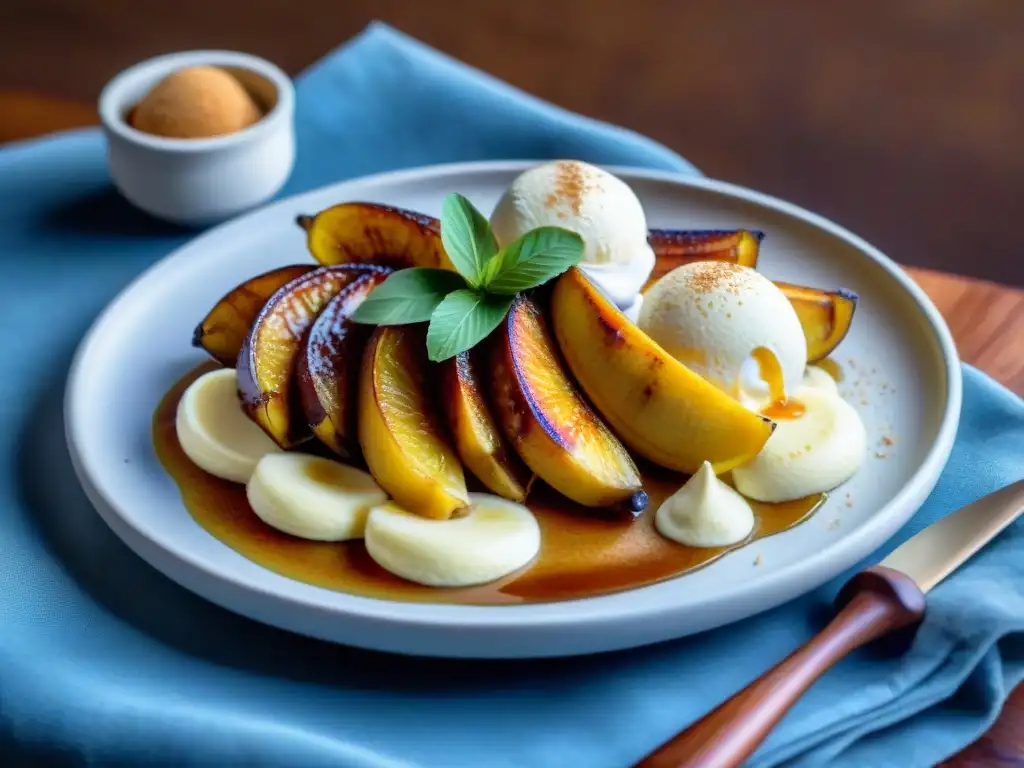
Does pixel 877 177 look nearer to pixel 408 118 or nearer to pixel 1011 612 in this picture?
pixel 408 118

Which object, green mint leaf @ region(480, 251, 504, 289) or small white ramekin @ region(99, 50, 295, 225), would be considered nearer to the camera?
green mint leaf @ region(480, 251, 504, 289)

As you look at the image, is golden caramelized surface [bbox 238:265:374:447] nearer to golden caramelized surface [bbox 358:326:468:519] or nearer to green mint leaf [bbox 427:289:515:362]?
golden caramelized surface [bbox 358:326:468:519]

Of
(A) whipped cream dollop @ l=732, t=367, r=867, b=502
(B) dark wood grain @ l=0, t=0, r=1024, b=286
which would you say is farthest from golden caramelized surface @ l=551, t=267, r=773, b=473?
(B) dark wood grain @ l=0, t=0, r=1024, b=286

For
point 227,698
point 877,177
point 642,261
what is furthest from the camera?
point 877,177

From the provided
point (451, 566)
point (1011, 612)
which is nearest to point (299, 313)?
point (451, 566)

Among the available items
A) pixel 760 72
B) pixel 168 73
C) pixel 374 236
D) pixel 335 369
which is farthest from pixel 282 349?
pixel 760 72

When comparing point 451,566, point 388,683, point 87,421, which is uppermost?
point 451,566

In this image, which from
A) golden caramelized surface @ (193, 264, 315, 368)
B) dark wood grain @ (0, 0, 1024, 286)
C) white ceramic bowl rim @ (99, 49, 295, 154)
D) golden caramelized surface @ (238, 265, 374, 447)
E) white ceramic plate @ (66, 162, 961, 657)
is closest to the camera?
white ceramic plate @ (66, 162, 961, 657)
